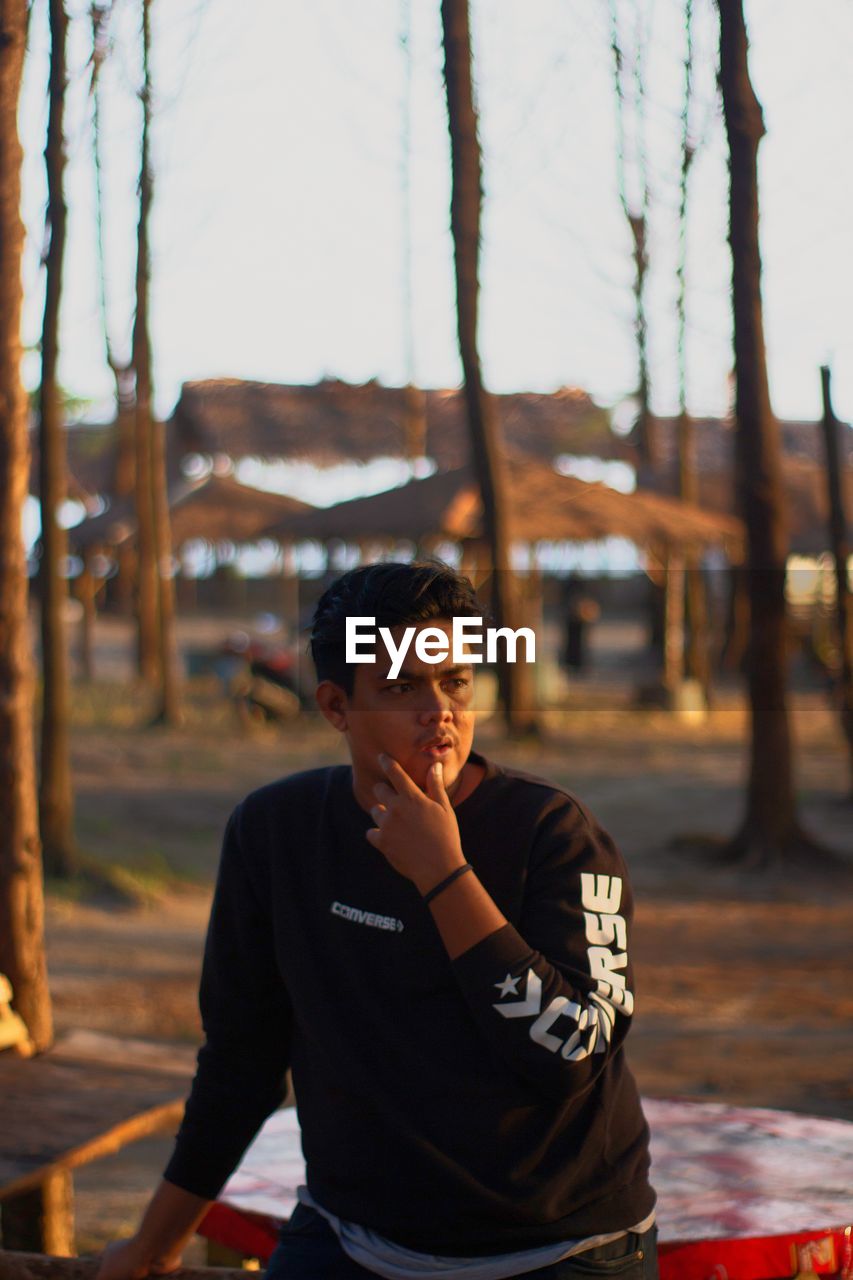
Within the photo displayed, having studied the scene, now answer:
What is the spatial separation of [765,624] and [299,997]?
9.41 meters

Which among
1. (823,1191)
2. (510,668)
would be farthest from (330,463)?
(823,1191)

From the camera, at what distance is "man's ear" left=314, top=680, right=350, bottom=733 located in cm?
220

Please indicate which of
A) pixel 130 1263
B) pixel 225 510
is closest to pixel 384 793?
pixel 130 1263

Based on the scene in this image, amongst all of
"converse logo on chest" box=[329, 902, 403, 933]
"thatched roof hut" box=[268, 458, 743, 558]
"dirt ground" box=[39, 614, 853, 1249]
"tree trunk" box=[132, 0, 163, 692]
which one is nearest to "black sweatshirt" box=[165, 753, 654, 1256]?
"converse logo on chest" box=[329, 902, 403, 933]

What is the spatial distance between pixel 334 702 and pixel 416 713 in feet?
0.57

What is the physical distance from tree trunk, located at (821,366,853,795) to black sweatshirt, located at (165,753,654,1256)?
12250mm

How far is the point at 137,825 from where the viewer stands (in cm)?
1239

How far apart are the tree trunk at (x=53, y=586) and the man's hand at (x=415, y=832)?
27.8ft

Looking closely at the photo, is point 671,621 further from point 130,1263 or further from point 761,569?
point 130,1263

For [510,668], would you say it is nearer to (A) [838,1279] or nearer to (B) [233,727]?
(B) [233,727]

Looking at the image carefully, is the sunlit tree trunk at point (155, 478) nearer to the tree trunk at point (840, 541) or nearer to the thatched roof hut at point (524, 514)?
the thatched roof hut at point (524, 514)

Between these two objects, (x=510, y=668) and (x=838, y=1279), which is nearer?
(x=838, y=1279)

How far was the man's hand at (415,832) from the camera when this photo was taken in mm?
1930

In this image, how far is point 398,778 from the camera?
78.1 inches
